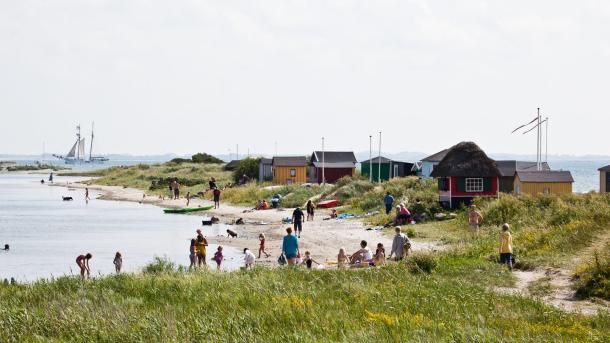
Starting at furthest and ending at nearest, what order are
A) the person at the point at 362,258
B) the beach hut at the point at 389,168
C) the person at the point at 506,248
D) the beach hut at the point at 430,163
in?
the beach hut at the point at 389,168 < the beach hut at the point at 430,163 < the person at the point at 362,258 < the person at the point at 506,248

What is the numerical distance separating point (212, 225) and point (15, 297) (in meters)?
30.1

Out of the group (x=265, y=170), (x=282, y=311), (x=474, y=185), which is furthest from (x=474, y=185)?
(x=265, y=170)

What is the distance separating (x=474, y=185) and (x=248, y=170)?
38.7 meters

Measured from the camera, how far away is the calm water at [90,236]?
1369 inches

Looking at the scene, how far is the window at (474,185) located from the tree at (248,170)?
3693 cm

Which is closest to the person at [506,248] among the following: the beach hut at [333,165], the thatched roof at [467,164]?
the thatched roof at [467,164]

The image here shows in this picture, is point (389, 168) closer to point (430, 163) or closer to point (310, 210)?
point (430, 163)

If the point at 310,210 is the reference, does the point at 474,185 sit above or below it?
above

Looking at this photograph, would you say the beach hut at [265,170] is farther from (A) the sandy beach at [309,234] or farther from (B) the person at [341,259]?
Result: (B) the person at [341,259]

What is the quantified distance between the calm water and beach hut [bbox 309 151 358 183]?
47.9 ft

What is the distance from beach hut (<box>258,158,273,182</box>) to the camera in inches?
3068

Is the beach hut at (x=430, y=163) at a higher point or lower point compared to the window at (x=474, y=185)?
higher

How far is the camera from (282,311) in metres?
17.4

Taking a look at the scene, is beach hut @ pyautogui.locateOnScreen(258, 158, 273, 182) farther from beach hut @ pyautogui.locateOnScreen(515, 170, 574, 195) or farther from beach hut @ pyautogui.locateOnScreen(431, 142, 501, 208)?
beach hut @ pyautogui.locateOnScreen(431, 142, 501, 208)
